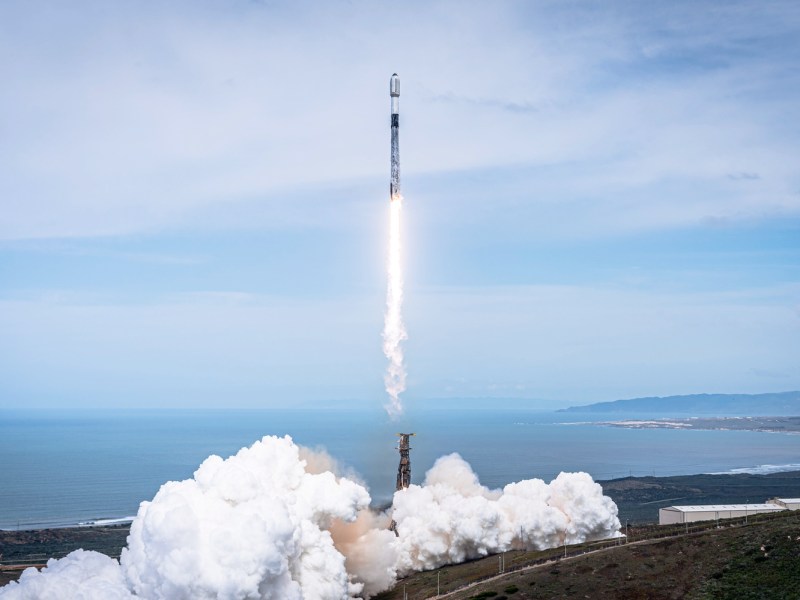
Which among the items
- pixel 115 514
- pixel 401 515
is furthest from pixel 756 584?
pixel 115 514

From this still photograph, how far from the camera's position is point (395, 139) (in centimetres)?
8575

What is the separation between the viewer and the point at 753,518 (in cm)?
8862

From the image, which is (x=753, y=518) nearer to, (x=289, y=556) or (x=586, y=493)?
(x=586, y=493)

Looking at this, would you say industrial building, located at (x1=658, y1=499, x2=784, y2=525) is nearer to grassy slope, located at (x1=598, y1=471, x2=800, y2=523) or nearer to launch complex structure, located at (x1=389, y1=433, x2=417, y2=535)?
launch complex structure, located at (x1=389, y1=433, x2=417, y2=535)

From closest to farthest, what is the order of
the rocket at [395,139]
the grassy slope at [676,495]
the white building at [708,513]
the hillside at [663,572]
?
the hillside at [663,572]
the rocket at [395,139]
the white building at [708,513]
the grassy slope at [676,495]

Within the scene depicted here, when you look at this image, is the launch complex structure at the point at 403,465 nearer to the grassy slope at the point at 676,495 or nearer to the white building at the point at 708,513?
the white building at the point at 708,513

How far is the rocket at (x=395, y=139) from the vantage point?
8406 cm

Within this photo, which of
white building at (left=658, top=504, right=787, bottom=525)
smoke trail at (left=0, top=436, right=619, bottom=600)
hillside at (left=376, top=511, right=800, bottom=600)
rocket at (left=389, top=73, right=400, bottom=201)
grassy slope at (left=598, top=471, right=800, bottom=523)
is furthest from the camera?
grassy slope at (left=598, top=471, right=800, bottom=523)

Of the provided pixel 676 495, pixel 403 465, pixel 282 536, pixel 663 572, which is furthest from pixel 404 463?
pixel 676 495

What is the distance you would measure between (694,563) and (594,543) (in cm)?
1637

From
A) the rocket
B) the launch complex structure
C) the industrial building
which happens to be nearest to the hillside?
the launch complex structure

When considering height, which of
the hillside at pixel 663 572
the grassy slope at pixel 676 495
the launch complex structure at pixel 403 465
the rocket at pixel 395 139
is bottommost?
the grassy slope at pixel 676 495

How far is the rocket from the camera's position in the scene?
8406 centimetres

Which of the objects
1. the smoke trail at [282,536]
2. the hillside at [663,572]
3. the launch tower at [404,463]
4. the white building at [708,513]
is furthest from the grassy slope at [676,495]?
the hillside at [663,572]
